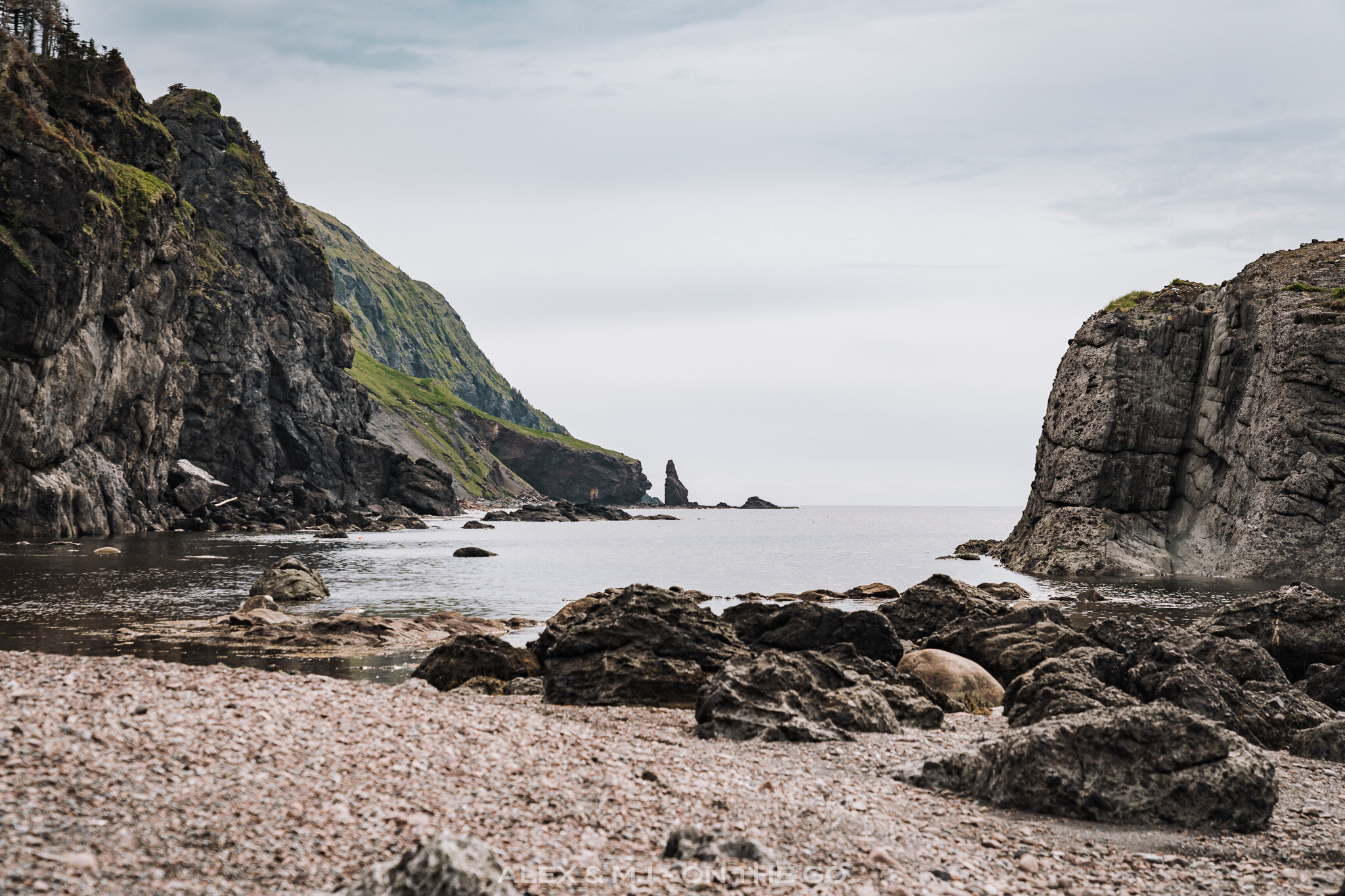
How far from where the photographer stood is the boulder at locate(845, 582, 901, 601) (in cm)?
4922

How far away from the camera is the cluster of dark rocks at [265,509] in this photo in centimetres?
10031

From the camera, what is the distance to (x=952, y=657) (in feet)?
78.4

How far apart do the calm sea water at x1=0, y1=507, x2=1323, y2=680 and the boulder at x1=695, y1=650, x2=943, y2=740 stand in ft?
37.3

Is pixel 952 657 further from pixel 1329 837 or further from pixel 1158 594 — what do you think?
pixel 1158 594

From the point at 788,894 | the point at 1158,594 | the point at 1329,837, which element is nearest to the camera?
the point at 788,894

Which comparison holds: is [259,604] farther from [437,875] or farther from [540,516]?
[540,516]

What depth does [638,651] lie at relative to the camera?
21672mm

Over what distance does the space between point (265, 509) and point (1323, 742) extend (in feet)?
371

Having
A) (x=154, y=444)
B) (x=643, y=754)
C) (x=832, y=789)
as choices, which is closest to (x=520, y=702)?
(x=643, y=754)

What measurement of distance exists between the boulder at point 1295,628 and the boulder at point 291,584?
36.4 metres

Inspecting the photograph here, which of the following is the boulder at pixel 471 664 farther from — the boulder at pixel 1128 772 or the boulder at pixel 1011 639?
the boulder at pixel 1011 639

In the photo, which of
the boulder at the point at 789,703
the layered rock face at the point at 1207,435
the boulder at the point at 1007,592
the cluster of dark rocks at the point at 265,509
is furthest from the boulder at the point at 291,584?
the cluster of dark rocks at the point at 265,509

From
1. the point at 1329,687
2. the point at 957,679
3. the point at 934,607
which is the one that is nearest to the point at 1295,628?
the point at 1329,687

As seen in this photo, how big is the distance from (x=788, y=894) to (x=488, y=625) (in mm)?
27726
